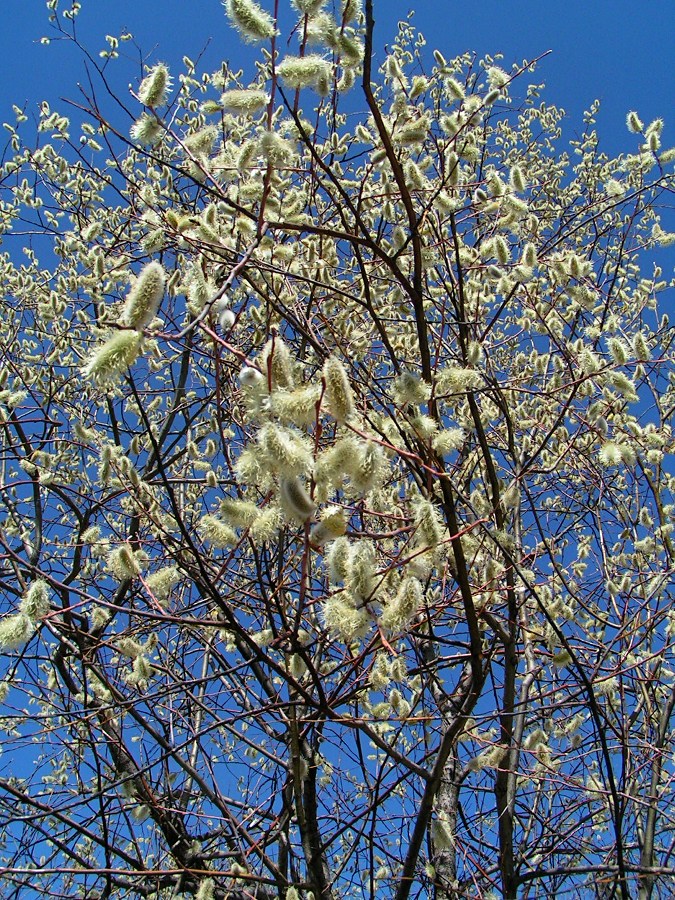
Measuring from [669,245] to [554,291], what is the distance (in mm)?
894

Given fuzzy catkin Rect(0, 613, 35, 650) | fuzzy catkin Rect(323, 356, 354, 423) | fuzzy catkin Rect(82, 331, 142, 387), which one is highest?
fuzzy catkin Rect(323, 356, 354, 423)

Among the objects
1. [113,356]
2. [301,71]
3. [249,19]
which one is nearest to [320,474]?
[113,356]

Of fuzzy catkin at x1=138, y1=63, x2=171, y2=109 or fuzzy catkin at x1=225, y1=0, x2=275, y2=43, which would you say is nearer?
fuzzy catkin at x1=225, y1=0, x2=275, y2=43

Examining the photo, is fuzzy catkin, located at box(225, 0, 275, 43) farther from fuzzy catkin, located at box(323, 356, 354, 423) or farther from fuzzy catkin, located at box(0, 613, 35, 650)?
fuzzy catkin, located at box(0, 613, 35, 650)

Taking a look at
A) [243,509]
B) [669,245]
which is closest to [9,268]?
[669,245]

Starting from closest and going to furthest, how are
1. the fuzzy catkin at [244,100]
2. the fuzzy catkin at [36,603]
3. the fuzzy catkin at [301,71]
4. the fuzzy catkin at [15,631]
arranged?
the fuzzy catkin at [301,71]
the fuzzy catkin at [244,100]
the fuzzy catkin at [15,631]
the fuzzy catkin at [36,603]

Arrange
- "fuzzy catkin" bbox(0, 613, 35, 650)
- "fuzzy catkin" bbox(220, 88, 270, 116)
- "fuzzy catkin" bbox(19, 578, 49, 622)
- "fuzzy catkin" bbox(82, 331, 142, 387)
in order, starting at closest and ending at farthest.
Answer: "fuzzy catkin" bbox(82, 331, 142, 387)
"fuzzy catkin" bbox(220, 88, 270, 116)
"fuzzy catkin" bbox(0, 613, 35, 650)
"fuzzy catkin" bbox(19, 578, 49, 622)

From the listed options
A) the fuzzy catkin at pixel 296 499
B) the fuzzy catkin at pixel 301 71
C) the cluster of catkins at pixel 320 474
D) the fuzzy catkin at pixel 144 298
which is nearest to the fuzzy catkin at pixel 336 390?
the cluster of catkins at pixel 320 474

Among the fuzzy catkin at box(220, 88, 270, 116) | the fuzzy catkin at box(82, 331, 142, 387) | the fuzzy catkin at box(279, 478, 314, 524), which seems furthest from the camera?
the fuzzy catkin at box(220, 88, 270, 116)

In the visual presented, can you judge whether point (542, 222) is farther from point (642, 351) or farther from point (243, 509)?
point (243, 509)

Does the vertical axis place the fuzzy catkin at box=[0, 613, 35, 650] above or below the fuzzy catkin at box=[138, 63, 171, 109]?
below

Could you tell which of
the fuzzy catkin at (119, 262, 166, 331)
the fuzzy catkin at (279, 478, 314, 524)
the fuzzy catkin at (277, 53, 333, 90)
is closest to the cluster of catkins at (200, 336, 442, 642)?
the fuzzy catkin at (279, 478, 314, 524)

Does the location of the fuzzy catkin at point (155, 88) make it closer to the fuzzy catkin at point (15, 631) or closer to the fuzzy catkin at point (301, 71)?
the fuzzy catkin at point (301, 71)

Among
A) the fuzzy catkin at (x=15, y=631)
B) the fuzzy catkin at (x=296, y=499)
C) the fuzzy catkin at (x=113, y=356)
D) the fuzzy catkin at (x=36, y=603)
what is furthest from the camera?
the fuzzy catkin at (x=36, y=603)
